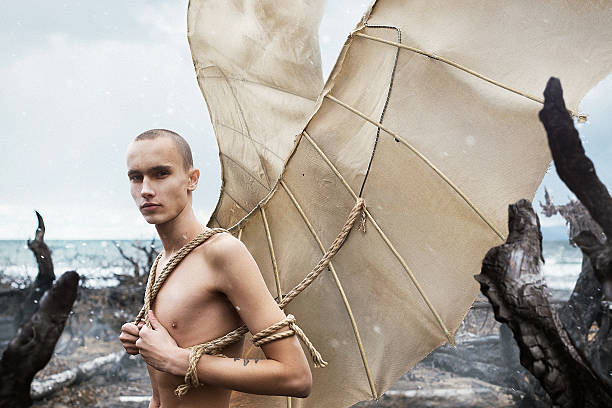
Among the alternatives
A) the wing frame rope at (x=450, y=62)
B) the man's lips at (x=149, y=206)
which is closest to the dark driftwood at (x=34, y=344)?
the man's lips at (x=149, y=206)

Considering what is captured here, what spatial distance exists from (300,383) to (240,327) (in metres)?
0.11

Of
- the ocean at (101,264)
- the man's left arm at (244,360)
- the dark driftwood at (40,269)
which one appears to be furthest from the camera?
the ocean at (101,264)

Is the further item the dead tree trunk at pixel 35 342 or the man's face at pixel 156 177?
the dead tree trunk at pixel 35 342

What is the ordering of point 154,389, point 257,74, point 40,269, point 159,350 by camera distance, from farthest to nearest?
1. point 40,269
2. point 257,74
3. point 154,389
4. point 159,350

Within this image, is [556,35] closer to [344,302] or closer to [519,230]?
[519,230]

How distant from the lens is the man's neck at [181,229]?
0.66m

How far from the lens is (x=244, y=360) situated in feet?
1.93

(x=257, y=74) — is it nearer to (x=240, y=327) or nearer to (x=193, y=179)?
(x=193, y=179)

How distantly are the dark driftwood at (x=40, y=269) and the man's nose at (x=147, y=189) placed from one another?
2030 mm

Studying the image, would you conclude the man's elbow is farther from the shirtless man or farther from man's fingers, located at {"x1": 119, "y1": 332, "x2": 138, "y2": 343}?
man's fingers, located at {"x1": 119, "y1": 332, "x2": 138, "y2": 343}

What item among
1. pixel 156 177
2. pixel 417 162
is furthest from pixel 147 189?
pixel 417 162

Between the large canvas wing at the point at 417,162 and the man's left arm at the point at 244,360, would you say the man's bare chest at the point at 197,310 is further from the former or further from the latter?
the large canvas wing at the point at 417,162

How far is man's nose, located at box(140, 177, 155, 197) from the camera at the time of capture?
2.01ft

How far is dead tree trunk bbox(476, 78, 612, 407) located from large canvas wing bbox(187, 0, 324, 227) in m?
0.45
